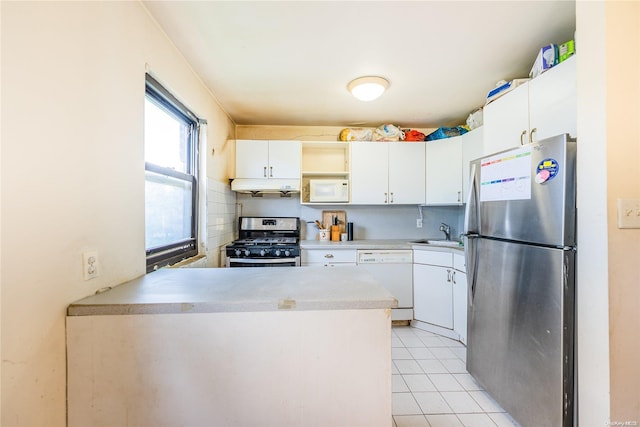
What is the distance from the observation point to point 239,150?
2922 millimetres

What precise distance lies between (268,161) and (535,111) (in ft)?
7.57

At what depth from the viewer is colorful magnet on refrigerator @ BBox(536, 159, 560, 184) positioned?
1.27m

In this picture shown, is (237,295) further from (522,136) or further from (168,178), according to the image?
(522,136)

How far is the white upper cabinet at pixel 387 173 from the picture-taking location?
118 inches

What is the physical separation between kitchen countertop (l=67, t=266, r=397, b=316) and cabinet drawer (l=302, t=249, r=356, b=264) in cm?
140

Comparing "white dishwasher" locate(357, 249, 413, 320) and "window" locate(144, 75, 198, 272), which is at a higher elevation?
"window" locate(144, 75, 198, 272)

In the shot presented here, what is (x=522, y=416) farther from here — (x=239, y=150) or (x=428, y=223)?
(x=239, y=150)

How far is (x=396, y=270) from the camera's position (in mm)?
2773

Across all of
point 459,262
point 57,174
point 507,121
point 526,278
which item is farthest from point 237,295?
point 459,262

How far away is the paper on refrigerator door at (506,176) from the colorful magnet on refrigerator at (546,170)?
0.05 m

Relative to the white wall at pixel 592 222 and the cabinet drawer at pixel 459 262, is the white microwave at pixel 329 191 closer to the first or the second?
the cabinet drawer at pixel 459 262

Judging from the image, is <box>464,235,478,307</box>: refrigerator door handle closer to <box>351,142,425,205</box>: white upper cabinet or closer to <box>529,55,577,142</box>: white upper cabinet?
<box>529,55,577,142</box>: white upper cabinet

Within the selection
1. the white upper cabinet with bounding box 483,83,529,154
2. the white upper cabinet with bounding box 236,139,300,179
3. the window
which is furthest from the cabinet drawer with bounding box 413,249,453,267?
the window

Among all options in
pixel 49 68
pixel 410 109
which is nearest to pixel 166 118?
pixel 49 68
